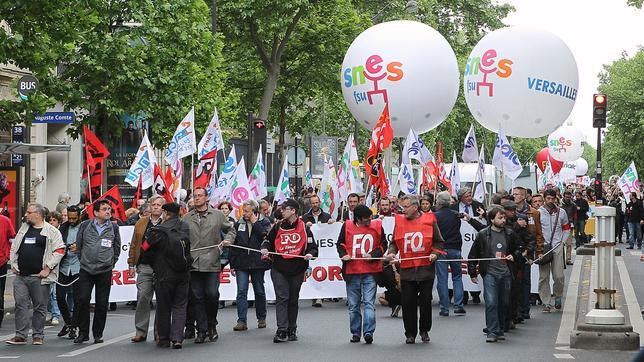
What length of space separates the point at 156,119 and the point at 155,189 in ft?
26.0

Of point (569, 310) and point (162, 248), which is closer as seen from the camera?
point (162, 248)

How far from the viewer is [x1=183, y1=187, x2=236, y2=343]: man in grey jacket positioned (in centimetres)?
1450

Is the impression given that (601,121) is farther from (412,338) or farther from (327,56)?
(327,56)

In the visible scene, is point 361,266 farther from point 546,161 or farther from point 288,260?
point 546,161

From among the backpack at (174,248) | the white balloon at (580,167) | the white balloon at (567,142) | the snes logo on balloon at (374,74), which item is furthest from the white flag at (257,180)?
the white balloon at (580,167)

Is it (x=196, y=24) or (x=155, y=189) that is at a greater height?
(x=196, y=24)

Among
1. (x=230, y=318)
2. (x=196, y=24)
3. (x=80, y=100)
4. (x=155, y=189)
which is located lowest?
(x=230, y=318)

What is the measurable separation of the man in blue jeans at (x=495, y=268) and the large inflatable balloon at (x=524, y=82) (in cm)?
661

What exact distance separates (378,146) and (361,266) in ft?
23.9

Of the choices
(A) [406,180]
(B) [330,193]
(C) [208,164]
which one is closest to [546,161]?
(A) [406,180]

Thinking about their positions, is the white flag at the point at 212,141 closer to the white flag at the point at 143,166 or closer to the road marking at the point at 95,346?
the white flag at the point at 143,166

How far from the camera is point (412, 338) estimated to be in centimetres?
1418

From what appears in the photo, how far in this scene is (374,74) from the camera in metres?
22.0

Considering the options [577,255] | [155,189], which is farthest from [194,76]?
[577,255]
